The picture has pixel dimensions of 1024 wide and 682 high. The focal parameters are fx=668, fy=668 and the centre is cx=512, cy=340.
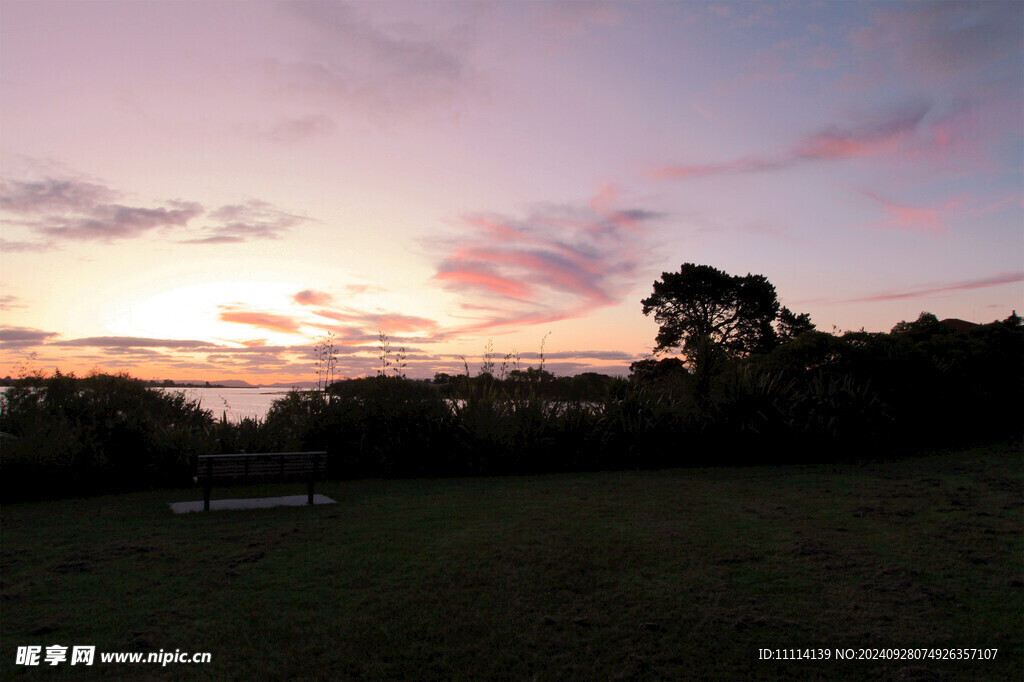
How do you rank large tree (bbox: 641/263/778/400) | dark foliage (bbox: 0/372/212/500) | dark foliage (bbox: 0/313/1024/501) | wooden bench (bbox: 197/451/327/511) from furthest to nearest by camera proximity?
1. large tree (bbox: 641/263/778/400)
2. dark foliage (bbox: 0/313/1024/501)
3. dark foliage (bbox: 0/372/212/500)
4. wooden bench (bbox: 197/451/327/511)

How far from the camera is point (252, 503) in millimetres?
8336

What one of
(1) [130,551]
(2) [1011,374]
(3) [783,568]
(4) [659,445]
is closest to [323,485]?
(1) [130,551]

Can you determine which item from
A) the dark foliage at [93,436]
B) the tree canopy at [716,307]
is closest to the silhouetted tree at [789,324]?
the tree canopy at [716,307]

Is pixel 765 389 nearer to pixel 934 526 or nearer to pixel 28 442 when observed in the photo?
pixel 934 526

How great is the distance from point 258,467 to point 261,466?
0.12ft

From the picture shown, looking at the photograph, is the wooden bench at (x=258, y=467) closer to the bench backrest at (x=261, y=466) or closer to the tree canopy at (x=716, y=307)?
the bench backrest at (x=261, y=466)

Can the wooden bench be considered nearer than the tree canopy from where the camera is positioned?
Yes

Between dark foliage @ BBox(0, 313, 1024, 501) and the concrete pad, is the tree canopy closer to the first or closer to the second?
dark foliage @ BBox(0, 313, 1024, 501)

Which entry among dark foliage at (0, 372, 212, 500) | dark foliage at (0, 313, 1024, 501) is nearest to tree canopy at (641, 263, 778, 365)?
dark foliage at (0, 313, 1024, 501)

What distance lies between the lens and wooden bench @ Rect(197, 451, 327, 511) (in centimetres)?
792

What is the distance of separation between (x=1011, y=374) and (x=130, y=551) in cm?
2100

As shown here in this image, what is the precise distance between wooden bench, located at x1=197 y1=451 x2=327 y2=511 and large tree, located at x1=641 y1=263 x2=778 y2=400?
3205 cm

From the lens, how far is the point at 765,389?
1405 cm

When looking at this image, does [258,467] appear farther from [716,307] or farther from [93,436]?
[716,307]
